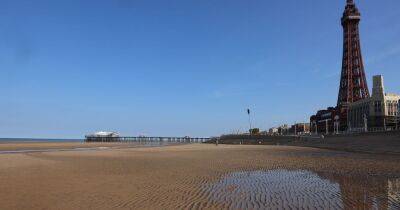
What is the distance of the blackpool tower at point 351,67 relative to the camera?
139 metres

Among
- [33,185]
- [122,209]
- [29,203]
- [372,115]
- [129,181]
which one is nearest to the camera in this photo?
[122,209]

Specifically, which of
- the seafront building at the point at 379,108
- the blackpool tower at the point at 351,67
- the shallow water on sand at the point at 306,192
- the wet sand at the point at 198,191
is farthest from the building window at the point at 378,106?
the shallow water on sand at the point at 306,192

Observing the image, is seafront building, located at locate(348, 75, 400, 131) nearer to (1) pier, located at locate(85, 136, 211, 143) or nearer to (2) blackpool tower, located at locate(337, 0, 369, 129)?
(2) blackpool tower, located at locate(337, 0, 369, 129)

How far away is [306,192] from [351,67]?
135 meters

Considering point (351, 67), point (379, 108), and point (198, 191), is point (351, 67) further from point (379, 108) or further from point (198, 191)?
point (198, 191)

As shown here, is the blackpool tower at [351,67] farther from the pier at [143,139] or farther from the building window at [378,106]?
the pier at [143,139]

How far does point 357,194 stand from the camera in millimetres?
13391

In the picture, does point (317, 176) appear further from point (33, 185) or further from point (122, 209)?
point (33, 185)

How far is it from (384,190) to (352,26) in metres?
140

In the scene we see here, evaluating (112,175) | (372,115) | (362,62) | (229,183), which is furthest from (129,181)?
(362,62)

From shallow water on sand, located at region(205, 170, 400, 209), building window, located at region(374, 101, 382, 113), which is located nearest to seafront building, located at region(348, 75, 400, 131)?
building window, located at region(374, 101, 382, 113)

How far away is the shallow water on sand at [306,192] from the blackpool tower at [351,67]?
417ft

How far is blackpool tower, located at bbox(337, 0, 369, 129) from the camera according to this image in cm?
13862

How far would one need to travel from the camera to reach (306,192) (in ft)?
46.5
